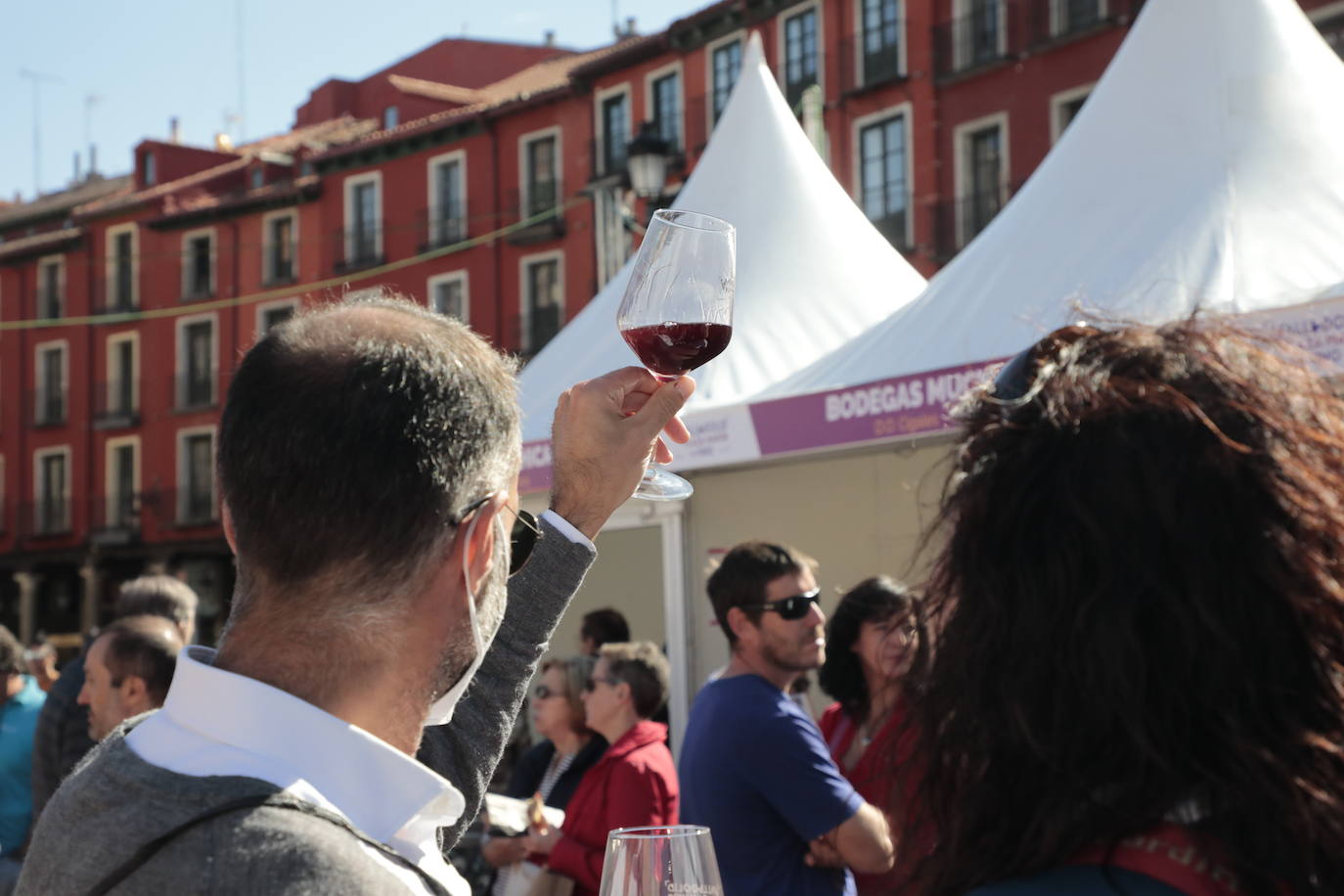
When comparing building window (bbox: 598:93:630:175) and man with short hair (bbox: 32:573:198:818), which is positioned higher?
building window (bbox: 598:93:630:175)

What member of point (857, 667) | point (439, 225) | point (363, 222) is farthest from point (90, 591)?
point (857, 667)

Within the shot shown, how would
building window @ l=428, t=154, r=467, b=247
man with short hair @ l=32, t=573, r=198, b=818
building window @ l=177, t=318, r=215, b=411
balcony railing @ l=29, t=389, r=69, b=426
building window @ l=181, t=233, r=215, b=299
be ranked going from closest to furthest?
man with short hair @ l=32, t=573, r=198, b=818 → building window @ l=428, t=154, r=467, b=247 → building window @ l=177, t=318, r=215, b=411 → building window @ l=181, t=233, r=215, b=299 → balcony railing @ l=29, t=389, r=69, b=426

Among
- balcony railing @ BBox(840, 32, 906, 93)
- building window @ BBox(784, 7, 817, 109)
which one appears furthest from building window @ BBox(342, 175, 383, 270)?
balcony railing @ BBox(840, 32, 906, 93)

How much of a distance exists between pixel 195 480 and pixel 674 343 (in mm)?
37896

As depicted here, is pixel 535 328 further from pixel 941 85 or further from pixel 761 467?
pixel 761 467

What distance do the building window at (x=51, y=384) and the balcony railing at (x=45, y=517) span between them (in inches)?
88.1

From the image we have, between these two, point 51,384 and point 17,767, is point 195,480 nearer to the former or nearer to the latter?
point 51,384

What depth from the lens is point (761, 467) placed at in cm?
720

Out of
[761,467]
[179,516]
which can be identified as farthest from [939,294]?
[179,516]

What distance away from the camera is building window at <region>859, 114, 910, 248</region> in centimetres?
2470

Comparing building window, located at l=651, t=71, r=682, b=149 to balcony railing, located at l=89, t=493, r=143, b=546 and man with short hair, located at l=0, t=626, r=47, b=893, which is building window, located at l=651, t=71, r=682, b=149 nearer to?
balcony railing, located at l=89, t=493, r=143, b=546

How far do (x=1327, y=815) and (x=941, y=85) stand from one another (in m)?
24.3

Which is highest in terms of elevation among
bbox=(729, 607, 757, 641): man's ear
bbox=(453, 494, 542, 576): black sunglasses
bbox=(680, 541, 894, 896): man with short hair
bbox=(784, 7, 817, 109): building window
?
bbox=(784, 7, 817, 109): building window

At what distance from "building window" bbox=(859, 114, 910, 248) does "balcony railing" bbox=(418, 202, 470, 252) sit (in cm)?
1155
